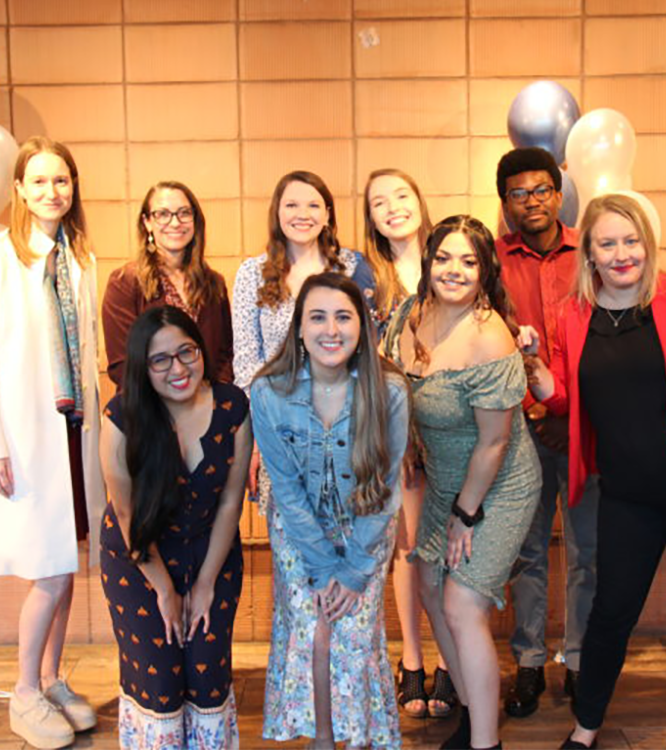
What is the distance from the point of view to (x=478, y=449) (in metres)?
2.42

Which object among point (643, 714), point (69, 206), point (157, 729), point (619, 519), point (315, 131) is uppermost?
point (315, 131)

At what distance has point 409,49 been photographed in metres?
3.51

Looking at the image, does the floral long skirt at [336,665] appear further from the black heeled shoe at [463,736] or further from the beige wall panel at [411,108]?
the beige wall panel at [411,108]

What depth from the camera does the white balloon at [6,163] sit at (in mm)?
3072

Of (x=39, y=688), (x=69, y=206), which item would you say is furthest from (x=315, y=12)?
(x=39, y=688)

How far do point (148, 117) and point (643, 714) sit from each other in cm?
256

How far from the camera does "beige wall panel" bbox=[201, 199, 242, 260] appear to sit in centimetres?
356

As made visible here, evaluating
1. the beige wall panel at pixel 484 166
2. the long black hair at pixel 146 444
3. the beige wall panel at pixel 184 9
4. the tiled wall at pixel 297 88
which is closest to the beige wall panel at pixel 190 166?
the tiled wall at pixel 297 88

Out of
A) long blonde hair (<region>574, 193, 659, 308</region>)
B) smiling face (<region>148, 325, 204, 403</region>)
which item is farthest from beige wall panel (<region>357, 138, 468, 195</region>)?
smiling face (<region>148, 325, 204, 403</region>)

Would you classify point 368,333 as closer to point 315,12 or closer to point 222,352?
point 222,352

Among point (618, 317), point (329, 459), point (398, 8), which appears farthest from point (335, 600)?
point (398, 8)

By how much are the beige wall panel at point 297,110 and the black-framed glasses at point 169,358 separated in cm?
141

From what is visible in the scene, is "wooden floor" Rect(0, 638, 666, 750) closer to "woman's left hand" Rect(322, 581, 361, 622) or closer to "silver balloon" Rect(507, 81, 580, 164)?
"woman's left hand" Rect(322, 581, 361, 622)

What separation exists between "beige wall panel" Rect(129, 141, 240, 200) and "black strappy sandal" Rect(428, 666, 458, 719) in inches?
70.6
